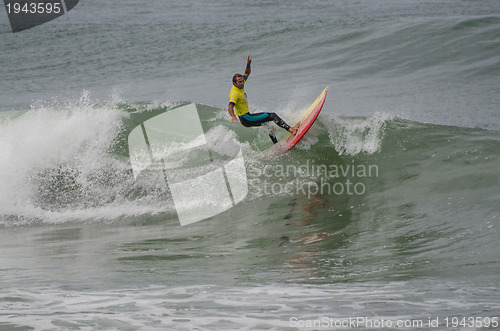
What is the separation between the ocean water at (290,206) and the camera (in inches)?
145

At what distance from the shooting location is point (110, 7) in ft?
115

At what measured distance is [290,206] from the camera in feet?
25.3

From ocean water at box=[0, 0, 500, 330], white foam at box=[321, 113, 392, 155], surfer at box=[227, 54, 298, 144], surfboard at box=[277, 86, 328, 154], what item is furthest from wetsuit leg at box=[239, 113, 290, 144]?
white foam at box=[321, 113, 392, 155]

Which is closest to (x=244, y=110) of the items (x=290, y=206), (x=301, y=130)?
(x=301, y=130)

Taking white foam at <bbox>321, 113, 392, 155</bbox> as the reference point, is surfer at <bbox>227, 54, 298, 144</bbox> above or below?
above

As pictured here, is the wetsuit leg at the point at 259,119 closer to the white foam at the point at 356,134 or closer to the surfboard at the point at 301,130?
the surfboard at the point at 301,130

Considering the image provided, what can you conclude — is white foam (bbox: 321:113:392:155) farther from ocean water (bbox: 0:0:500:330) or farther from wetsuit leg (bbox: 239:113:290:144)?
wetsuit leg (bbox: 239:113:290:144)

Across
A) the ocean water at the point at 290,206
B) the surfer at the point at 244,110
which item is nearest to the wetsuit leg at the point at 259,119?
the surfer at the point at 244,110

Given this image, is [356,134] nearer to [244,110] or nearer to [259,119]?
[259,119]

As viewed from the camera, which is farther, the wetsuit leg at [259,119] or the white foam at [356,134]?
the white foam at [356,134]

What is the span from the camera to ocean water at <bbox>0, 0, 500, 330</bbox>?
145 inches

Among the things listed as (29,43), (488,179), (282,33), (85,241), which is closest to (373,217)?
(488,179)

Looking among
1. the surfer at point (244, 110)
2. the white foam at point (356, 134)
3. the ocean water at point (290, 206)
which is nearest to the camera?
the ocean water at point (290, 206)

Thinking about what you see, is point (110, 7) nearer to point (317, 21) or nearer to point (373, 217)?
point (317, 21)
